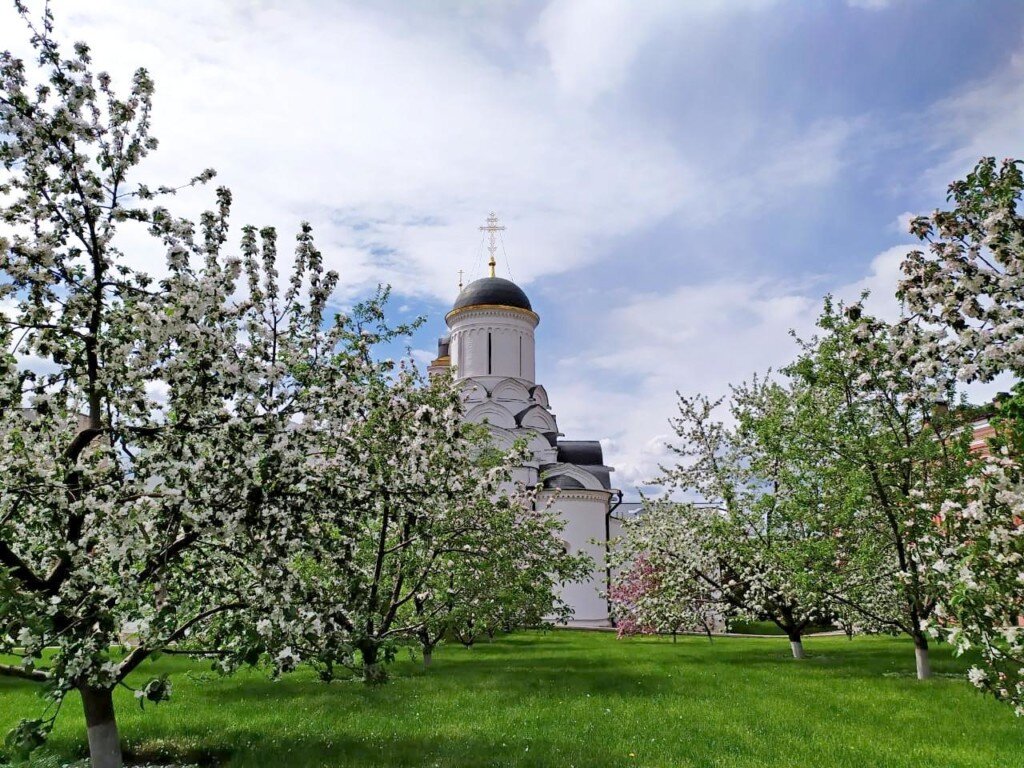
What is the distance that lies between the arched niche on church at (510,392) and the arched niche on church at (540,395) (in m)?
0.39

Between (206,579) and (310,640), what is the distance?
5.39ft

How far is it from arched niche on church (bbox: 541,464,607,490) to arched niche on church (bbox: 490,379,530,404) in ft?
15.8

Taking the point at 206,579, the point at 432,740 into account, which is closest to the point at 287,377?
the point at 206,579

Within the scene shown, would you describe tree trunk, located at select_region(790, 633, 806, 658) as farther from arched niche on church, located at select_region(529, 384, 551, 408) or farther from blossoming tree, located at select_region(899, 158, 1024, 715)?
arched niche on church, located at select_region(529, 384, 551, 408)

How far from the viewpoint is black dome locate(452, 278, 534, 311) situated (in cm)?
4216

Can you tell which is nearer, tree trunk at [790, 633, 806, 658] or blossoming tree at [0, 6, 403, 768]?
blossoming tree at [0, 6, 403, 768]

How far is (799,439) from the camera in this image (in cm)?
1468

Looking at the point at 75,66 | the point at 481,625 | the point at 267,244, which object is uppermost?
the point at 75,66

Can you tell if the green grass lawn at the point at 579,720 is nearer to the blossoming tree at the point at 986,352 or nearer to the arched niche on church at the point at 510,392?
the blossoming tree at the point at 986,352

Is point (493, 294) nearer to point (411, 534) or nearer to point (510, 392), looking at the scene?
point (510, 392)

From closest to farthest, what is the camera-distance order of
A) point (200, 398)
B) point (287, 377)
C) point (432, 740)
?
point (200, 398)
point (287, 377)
point (432, 740)

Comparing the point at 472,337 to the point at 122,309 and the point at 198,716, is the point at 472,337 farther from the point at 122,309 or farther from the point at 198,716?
the point at 122,309

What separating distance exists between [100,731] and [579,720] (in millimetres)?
6141

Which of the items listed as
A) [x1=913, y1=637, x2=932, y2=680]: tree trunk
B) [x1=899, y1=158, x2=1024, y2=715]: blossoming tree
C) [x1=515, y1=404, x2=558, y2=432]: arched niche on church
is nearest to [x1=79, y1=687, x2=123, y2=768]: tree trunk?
[x1=899, y1=158, x2=1024, y2=715]: blossoming tree
